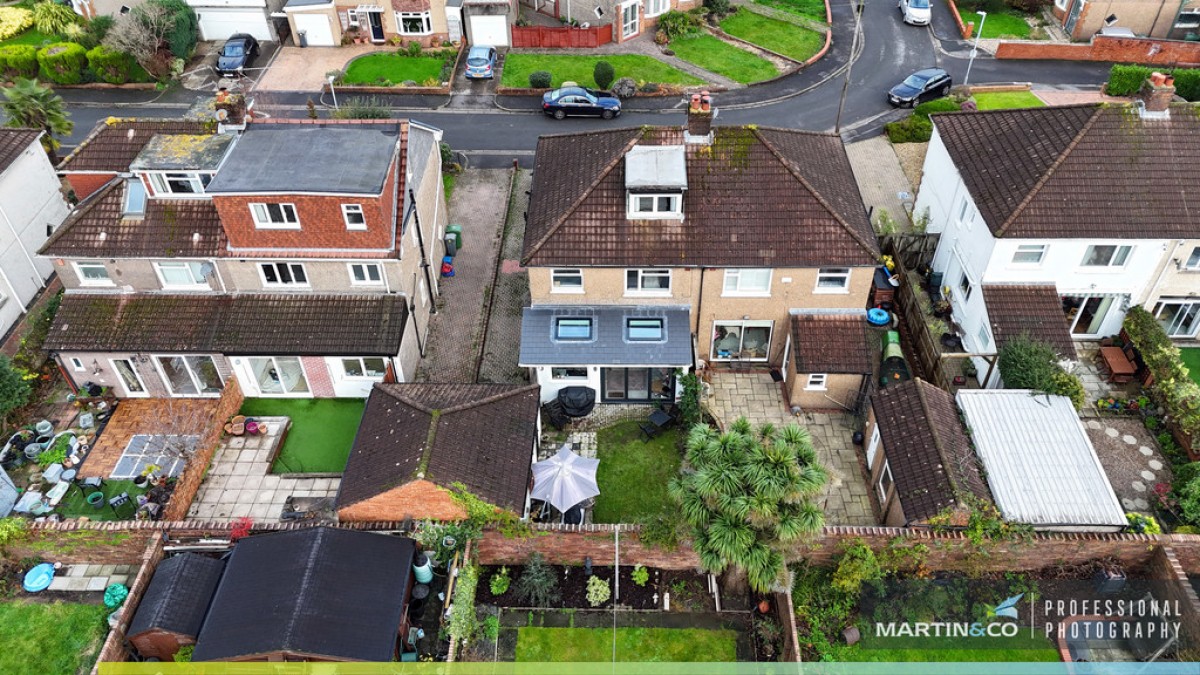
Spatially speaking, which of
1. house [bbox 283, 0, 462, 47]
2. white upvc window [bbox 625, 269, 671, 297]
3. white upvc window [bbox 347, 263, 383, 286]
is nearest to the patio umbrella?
white upvc window [bbox 625, 269, 671, 297]

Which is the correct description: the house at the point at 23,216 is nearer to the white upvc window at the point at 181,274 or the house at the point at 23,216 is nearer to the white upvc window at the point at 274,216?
the white upvc window at the point at 181,274

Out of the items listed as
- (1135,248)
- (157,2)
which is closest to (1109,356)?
(1135,248)

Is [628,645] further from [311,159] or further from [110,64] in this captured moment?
[110,64]

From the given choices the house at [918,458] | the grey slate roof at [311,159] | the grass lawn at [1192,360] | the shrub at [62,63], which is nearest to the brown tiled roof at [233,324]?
the grey slate roof at [311,159]

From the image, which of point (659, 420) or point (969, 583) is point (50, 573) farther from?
point (969, 583)

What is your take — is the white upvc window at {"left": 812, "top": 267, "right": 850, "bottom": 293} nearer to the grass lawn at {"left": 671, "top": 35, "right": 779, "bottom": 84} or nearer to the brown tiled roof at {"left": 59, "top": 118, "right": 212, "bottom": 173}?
the brown tiled roof at {"left": 59, "top": 118, "right": 212, "bottom": 173}

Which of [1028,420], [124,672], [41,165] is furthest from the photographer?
[41,165]
